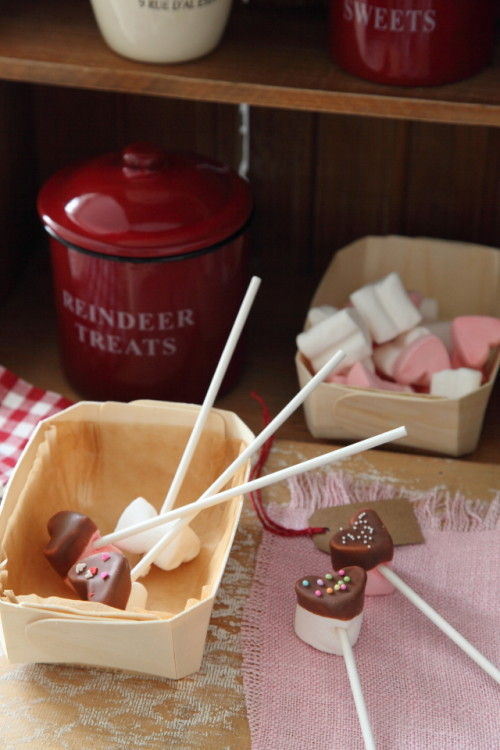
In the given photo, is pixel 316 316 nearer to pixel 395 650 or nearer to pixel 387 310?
pixel 387 310

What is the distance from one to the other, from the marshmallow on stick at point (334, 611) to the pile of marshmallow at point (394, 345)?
281 mm

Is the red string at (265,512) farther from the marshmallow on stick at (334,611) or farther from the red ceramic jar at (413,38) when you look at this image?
the red ceramic jar at (413,38)

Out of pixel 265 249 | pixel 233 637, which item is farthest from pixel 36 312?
pixel 233 637

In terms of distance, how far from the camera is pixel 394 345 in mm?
1178

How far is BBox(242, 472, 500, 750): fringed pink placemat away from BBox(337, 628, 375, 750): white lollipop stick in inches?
0.8

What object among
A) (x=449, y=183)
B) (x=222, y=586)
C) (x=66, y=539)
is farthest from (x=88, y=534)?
(x=449, y=183)

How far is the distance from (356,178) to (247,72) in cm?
38

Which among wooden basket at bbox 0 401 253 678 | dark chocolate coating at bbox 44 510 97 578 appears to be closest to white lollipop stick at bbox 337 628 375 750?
wooden basket at bbox 0 401 253 678

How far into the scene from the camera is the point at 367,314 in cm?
117

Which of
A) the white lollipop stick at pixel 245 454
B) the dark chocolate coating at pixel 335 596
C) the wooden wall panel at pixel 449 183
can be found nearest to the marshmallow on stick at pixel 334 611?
the dark chocolate coating at pixel 335 596

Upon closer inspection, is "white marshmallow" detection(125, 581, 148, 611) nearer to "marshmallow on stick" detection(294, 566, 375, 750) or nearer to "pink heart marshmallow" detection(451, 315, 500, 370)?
"marshmallow on stick" detection(294, 566, 375, 750)

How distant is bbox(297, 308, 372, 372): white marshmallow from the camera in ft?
3.66

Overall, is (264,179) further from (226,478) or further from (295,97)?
(226,478)

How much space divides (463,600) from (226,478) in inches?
9.4
